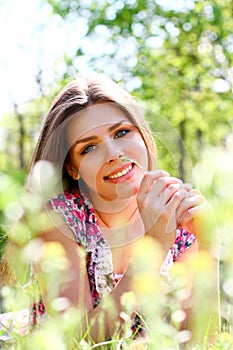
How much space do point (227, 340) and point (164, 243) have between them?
2.88 feet

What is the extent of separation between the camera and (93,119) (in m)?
2.71

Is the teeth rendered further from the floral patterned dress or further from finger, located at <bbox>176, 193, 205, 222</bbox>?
finger, located at <bbox>176, 193, 205, 222</bbox>

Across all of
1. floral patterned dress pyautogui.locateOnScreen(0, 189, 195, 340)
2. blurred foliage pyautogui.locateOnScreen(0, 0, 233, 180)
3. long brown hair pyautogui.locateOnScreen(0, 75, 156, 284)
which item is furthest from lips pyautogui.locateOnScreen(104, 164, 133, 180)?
blurred foliage pyautogui.locateOnScreen(0, 0, 233, 180)

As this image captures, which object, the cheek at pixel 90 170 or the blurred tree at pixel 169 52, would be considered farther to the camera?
the blurred tree at pixel 169 52

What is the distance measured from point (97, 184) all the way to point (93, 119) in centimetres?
27

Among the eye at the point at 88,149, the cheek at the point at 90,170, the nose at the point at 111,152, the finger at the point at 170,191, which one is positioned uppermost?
the finger at the point at 170,191

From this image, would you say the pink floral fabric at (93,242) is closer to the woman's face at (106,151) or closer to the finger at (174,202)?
the woman's face at (106,151)

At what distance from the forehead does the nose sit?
0.08 m

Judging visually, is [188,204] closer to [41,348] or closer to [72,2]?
[41,348]

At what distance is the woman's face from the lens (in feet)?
8.45

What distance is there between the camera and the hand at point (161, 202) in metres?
1.97

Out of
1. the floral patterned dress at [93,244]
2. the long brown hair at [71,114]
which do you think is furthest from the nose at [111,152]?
the floral patterned dress at [93,244]

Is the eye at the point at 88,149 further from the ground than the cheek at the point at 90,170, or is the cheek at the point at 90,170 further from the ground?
the eye at the point at 88,149

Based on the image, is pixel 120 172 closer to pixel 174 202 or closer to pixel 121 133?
pixel 121 133
